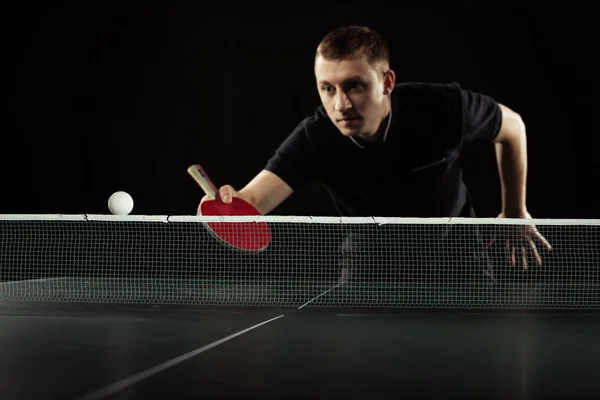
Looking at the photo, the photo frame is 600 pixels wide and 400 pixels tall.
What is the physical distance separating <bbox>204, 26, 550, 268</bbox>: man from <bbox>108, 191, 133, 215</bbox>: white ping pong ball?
1.23m

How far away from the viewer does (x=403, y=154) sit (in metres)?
9.15

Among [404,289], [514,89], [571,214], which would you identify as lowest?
[404,289]

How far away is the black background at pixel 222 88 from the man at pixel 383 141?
84 cm

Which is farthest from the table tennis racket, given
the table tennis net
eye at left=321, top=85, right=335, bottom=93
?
eye at left=321, top=85, right=335, bottom=93

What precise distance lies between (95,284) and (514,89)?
550 centimetres

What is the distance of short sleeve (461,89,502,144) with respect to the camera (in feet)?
30.7

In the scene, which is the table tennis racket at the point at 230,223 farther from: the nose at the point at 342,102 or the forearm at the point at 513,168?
the forearm at the point at 513,168

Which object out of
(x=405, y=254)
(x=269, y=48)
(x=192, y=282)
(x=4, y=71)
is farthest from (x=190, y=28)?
(x=405, y=254)

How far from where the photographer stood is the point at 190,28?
11.5 m

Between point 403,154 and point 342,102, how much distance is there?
84 cm

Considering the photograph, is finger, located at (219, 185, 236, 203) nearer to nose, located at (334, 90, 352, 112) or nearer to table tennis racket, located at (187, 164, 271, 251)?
table tennis racket, located at (187, 164, 271, 251)

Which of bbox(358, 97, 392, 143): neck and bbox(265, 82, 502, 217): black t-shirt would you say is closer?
bbox(358, 97, 392, 143): neck

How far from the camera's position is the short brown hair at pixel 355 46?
30.0 ft

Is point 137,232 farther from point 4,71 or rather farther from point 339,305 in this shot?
point 339,305
